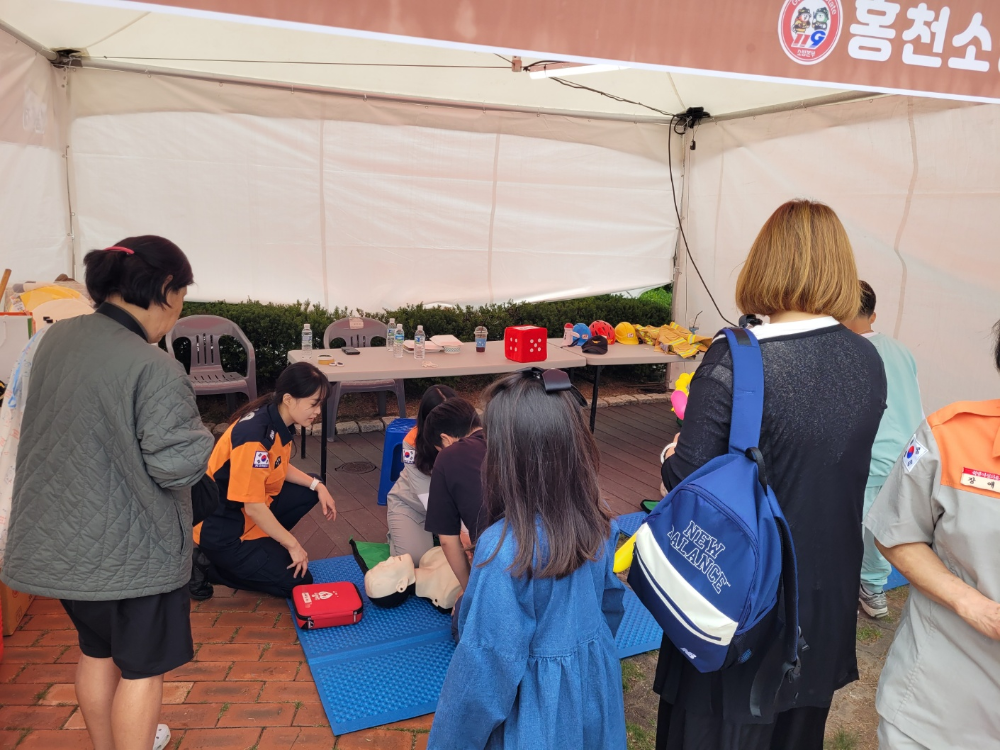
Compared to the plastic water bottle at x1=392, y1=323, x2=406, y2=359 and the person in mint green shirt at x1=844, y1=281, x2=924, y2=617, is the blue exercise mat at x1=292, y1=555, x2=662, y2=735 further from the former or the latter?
the plastic water bottle at x1=392, y1=323, x2=406, y2=359

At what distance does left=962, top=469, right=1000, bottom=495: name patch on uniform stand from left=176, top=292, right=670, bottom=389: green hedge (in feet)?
17.5

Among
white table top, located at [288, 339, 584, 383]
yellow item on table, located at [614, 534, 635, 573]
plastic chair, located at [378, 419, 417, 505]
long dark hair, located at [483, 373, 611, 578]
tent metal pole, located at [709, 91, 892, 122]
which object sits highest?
tent metal pole, located at [709, 91, 892, 122]

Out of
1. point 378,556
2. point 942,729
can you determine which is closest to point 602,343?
point 378,556

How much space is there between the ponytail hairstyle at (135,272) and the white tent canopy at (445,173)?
9.57 ft

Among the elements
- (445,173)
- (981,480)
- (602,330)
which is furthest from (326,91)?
(981,480)

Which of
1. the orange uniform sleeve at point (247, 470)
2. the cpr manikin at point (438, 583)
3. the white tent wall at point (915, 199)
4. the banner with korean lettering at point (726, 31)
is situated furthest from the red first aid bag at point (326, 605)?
the white tent wall at point (915, 199)

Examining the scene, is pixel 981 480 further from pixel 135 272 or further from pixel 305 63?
pixel 305 63

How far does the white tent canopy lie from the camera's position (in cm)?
479

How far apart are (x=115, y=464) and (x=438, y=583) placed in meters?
1.85

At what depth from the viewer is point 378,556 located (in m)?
3.73

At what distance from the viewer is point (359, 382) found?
5.79 m

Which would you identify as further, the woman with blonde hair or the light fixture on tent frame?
the light fixture on tent frame

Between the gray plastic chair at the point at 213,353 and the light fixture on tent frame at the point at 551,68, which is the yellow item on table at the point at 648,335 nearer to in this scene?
the light fixture on tent frame at the point at 551,68

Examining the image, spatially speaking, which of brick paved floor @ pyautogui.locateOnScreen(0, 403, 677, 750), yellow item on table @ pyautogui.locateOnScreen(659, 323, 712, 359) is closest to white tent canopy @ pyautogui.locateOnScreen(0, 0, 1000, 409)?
yellow item on table @ pyautogui.locateOnScreen(659, 323, 712, 359)
